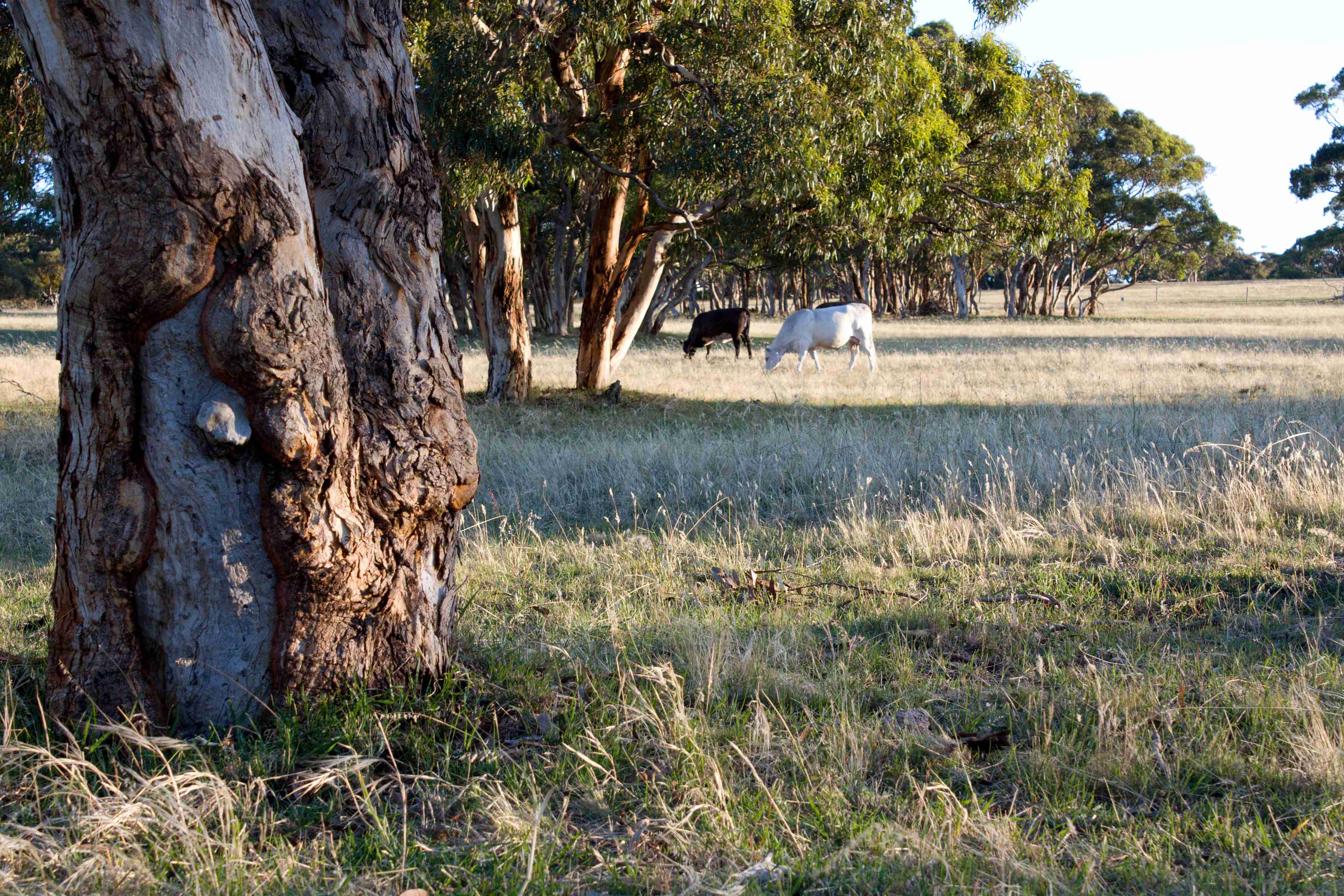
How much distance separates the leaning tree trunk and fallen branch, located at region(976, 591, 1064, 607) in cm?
271

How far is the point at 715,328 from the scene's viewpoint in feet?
85.6

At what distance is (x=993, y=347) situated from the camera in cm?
2788

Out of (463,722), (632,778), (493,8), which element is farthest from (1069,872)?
(493,8)

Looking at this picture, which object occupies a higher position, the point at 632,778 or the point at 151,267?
the point at 151,267

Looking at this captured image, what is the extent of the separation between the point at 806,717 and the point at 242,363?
228cm

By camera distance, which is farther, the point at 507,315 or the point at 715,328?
the point at 715,328

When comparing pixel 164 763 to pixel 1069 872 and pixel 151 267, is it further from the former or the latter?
pixel 1069 872

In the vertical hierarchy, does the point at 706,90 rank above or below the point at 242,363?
above

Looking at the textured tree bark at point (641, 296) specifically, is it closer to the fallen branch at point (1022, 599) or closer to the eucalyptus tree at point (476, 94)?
the eucalyptus tree at point (476, 94)

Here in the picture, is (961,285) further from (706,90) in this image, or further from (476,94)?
(476,94)

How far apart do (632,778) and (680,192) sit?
32.2ft

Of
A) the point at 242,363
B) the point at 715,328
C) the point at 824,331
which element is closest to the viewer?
the point at 242,363

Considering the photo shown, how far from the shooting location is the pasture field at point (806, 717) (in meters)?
2.60

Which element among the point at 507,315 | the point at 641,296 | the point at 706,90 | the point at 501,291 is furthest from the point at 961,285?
the point at 706,90
